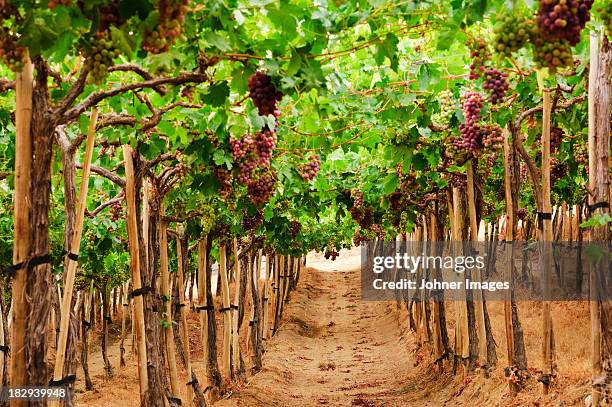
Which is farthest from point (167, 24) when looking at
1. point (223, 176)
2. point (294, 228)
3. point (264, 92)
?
point (294, 228)

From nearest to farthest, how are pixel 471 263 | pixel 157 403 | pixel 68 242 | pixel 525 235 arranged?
pixel 68 242
pixel 157 403
pixel 471 263
pixel 525 235

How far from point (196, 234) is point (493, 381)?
4.65 meters

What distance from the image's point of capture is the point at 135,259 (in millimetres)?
6109

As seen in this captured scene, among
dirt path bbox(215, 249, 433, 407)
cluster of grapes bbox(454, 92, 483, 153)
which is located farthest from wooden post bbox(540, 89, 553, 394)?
dirt path bbox(215, 249, 433, 407)

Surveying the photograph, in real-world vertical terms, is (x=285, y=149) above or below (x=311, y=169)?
above

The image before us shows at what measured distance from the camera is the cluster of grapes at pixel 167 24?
230 cm

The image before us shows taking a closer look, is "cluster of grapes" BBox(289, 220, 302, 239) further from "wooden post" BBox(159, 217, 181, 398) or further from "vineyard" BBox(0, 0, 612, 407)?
"wooden post" BBox(159, 217, 181, 398)

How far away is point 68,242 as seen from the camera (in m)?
5.04

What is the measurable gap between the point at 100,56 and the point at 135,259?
11.8ft

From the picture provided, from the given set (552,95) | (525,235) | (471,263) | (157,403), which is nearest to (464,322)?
(471,263)

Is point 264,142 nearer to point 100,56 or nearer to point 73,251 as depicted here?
point 73,251

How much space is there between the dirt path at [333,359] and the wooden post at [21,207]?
8.13 m

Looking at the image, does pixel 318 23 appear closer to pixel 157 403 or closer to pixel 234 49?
pixel 234 49

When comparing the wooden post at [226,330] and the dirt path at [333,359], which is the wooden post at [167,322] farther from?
the wooden post at [226,330]
